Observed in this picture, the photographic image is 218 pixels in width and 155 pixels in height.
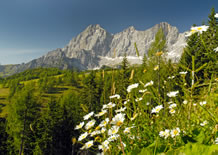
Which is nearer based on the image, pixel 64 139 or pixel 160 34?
pixel 160 34

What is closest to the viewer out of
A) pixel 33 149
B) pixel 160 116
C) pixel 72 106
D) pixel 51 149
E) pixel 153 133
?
pixel 153 133

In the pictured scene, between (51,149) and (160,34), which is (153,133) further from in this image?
(51,149)

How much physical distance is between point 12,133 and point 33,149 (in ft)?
19.5

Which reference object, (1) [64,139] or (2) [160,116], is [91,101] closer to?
(1) [64,139]

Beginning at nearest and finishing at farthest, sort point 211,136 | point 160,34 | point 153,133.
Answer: point 211,136 → point 153,133 → point 160,34

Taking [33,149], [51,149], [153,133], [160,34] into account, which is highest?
[160,34]

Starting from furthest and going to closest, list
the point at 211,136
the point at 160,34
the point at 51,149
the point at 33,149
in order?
the point at 51,149, the point at 33,149, the point at 160,34, the point at 211,136

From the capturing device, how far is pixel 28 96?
23844 millimetres

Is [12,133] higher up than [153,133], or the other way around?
[153,133]

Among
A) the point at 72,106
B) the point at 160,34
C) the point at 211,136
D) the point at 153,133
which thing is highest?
the point at 160,34

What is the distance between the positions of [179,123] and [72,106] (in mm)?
36591

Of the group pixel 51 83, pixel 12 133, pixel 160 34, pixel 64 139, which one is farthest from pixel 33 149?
pixel 51 83

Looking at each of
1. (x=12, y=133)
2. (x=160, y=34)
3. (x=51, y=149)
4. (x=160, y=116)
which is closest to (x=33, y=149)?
(x=51, y=149)

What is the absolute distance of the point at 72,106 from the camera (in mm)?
36125
